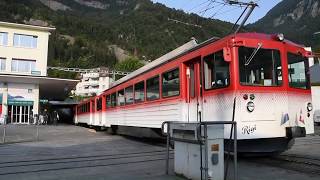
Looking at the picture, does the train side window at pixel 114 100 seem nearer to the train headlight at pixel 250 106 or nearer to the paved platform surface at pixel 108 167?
the paved platform surface at pixel 108 167

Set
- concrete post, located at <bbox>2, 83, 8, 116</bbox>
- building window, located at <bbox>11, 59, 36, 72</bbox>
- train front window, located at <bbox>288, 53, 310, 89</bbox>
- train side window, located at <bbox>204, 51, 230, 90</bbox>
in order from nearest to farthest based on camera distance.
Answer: train side window, located at <bbox>204, 51, 230, 90</bbox>, train front window, located at <bbox>288, 53, 310, 89</bbox>, concrete post, located at <bbox>2, 83, 8, 116</bbox>, building window, located at <bbox>11, 59, 36, 72</bbox>

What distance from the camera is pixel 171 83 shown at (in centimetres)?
1305

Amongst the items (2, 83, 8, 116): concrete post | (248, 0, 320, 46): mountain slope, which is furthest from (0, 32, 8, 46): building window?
(248, 0, 320, 46): mountain slope

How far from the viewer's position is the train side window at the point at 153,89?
561 inches

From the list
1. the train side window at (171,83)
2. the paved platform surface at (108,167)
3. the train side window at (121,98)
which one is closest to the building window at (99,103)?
the train side window at (121,98)

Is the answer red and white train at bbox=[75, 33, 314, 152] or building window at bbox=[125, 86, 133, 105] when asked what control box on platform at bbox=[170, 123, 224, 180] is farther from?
building window at bbox=[125, 86, 133, 105]

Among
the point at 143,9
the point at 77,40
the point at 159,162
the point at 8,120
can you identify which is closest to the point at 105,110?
the point at 159,162

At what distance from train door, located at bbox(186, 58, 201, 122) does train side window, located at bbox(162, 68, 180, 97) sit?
1.94 ft

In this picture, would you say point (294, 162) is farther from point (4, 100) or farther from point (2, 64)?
point (2, 64)

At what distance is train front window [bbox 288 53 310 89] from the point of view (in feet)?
35.0

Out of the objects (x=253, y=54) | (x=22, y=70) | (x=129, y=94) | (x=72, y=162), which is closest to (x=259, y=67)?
(x=253, y=54)

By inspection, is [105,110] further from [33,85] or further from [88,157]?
[33,85]

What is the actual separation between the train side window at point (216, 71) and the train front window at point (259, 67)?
1.32 ft

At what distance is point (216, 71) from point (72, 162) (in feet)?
15.4
